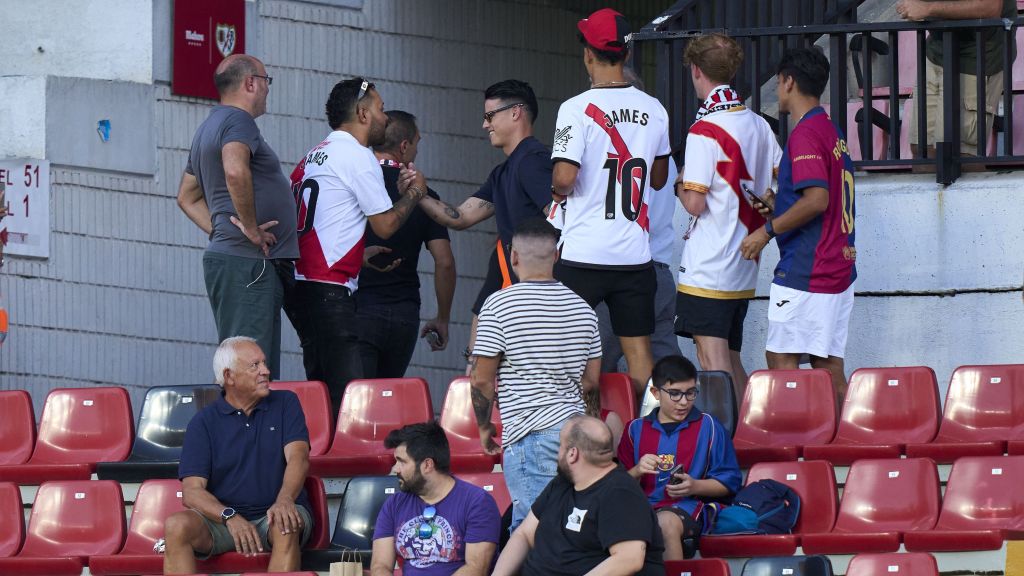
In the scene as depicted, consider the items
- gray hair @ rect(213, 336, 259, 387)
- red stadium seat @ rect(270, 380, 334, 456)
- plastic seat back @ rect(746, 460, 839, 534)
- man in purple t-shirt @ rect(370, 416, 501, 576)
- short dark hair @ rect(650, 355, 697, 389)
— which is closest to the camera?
man in purple t-shirt @ rect(370, 416, 501, 576)

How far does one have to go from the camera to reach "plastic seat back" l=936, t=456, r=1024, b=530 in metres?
6.65

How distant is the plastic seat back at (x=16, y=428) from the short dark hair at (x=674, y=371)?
300 cm

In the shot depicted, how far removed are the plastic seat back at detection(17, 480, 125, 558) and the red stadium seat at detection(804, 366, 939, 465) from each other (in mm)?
2855

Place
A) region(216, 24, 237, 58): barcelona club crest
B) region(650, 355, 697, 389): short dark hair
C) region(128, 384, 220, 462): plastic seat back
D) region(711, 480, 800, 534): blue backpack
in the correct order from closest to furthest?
region(711, 480, 800, 534): blue backpack, region(650, 355, 697, 389): short dark hair, region(128, 384, 220, 462): plastic seat back, region(216, 24, 237, 58): barcelona club crest

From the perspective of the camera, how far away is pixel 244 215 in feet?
25.1

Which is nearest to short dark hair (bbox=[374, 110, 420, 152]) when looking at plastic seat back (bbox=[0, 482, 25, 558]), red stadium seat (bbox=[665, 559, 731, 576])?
plastic seat back (bbox=[0, 482, 25, 558])

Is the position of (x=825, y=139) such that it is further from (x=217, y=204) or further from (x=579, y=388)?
(x=217, y=204)

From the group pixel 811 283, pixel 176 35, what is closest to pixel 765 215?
pixel 811 283

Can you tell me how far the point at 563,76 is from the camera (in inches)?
487

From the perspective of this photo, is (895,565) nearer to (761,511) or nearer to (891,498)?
(761,511)

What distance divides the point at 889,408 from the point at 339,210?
2472 millimetres

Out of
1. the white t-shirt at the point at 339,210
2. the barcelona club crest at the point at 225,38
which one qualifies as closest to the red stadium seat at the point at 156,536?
the white t-shirt at the point at 339,210

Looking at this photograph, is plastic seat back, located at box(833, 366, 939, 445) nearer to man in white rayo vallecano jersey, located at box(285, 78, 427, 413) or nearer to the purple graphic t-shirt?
the purple graphic t-shirt

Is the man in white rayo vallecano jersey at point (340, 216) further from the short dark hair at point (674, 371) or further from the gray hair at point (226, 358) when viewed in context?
the short dark hair at point (674, 371)
